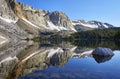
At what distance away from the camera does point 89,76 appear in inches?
1227

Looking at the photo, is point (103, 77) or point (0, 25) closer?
point (103, 77)

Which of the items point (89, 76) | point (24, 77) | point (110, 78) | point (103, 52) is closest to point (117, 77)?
point (110, 78)

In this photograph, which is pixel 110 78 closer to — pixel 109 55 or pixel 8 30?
pixel 109 55

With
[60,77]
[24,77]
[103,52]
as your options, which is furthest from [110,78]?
[103,52]

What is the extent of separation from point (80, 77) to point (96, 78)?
6.41 ft

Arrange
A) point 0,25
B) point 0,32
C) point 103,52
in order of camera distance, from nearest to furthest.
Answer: point 103,52 → point 0,32 → point 0,25

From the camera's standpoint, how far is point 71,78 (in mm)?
29750

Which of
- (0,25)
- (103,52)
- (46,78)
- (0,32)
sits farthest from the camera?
(0,25)

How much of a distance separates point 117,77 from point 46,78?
8.25 m

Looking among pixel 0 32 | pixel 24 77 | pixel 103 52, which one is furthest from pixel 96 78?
pixel 0 32

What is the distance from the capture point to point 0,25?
197 meters

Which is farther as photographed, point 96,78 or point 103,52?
point 103,52

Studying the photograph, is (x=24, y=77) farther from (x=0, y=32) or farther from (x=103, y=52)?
(x=0, y=32)

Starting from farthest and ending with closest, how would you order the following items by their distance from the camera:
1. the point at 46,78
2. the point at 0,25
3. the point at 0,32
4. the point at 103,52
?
the point at 0,25 → the point at 0,32 → the point at 103,52 → the point at 46,78
